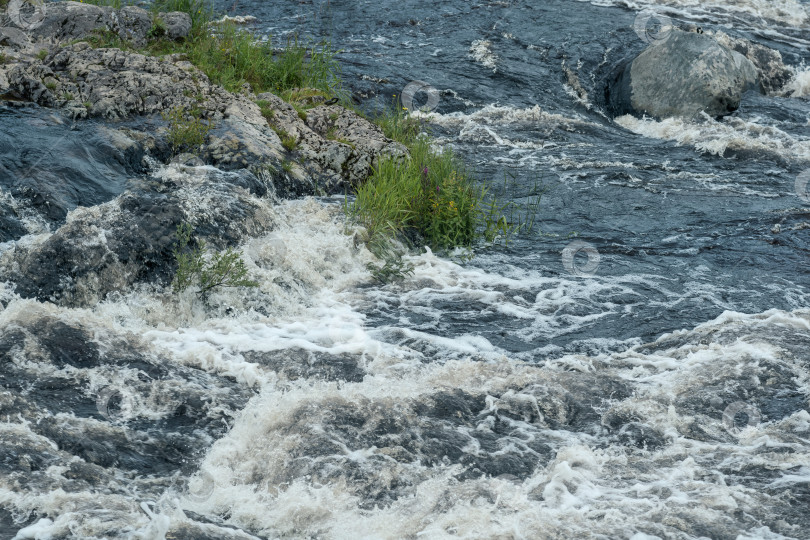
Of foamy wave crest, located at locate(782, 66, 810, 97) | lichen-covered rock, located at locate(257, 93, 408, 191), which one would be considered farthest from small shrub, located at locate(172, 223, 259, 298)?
foamy wave crest, located at locate(782, 66, 810, 97)

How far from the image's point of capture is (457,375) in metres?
5.04

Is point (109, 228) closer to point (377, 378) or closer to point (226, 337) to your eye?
point (226, 337)

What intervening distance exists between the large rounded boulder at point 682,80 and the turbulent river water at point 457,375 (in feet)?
5.18

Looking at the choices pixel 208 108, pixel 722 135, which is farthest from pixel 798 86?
pixel 208 108

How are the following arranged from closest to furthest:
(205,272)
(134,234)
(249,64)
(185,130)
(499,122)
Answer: (205,272), (134,234), (185,130), (249,64), (499,122)

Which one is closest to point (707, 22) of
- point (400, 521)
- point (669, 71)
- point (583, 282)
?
point (669, 71)

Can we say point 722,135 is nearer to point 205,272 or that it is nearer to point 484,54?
point 484,54

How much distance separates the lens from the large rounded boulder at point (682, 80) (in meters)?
10.7

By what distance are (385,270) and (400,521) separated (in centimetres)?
321

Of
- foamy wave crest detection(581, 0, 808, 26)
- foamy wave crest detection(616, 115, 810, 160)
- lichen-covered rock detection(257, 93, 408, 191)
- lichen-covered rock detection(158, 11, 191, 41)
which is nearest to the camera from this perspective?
lichen-covered rock detection(257, 93, 408, 191)

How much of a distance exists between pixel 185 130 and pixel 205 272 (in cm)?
198

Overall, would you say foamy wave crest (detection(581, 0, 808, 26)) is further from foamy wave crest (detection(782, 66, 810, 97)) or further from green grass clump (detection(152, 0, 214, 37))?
green grass clump (detection(152, 0, 214, 37))

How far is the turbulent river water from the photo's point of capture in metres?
3.65

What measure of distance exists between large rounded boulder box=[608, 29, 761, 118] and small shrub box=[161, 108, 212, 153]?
6.41 meters
